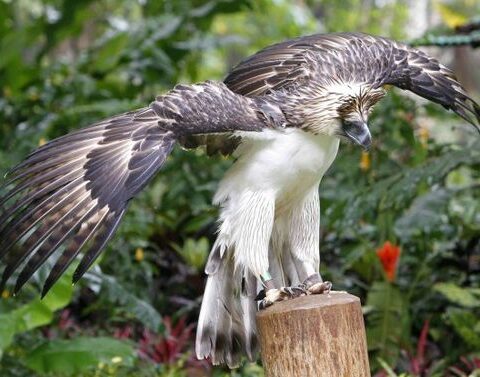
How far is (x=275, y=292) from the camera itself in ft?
10.8

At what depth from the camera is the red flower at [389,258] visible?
16.6 ft

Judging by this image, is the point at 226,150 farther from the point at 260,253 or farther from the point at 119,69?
the point at 119,69

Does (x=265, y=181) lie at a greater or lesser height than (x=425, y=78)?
lesser

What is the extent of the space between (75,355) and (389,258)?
188cm

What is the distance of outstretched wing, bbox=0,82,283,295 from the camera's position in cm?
282

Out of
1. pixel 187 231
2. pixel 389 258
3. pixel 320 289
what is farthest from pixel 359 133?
pixel 187 231

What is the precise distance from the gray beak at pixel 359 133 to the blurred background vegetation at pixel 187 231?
1.84m

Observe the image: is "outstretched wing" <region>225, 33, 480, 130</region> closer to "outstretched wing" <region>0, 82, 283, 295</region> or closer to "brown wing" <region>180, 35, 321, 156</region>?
"brown wing" <region>180, 35, 321, 156</region>

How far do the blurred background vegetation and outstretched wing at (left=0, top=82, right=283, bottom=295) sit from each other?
4.78 feet

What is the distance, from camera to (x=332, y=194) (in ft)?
19.2

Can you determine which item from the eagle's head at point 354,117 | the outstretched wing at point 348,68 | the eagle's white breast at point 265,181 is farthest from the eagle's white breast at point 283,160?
the outstretched wing at point 348,68

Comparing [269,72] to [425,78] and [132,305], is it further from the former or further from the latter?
[132,305]

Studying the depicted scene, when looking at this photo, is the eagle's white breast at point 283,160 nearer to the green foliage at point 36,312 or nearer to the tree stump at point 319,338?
the tree stump at point 319,338

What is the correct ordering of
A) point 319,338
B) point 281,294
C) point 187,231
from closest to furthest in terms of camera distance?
1. point 319,338
2. point 281,294
3. point 187,231
